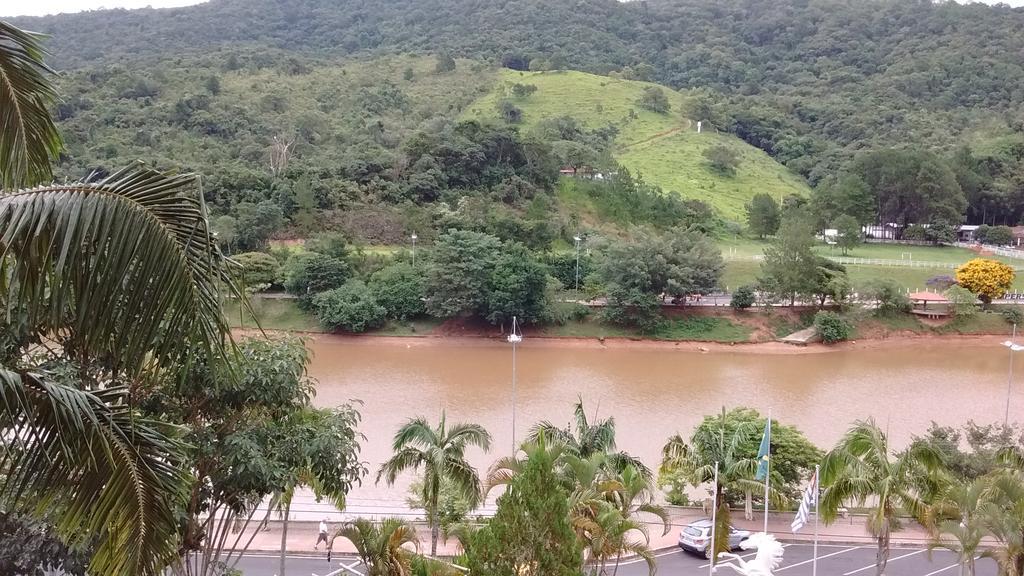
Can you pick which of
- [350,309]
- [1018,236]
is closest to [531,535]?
[350,309]

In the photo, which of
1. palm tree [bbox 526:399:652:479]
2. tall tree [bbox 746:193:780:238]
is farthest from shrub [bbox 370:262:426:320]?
tall tree [bbox 746:193:780:238]

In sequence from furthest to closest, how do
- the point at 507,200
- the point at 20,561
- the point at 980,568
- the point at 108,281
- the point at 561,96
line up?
the point at 561,96, the point at 507,200, the point at 980,568, the point at 20,561, the point at 108,281

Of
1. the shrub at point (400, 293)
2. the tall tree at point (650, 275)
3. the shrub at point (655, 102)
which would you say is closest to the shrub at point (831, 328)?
the tall tree at point (650, 275)

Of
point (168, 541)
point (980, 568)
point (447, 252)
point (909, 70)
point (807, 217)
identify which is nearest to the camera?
point (168, 541)

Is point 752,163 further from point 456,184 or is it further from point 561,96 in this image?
point 456,184

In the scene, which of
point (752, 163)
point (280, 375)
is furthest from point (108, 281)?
point (752, 163)

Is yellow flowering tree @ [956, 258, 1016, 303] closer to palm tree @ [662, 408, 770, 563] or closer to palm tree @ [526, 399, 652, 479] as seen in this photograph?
palm tree @ [662, 408, 770, 563]

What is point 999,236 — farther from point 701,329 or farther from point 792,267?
point 701,329

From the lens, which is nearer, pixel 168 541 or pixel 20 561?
pixel 168 541
